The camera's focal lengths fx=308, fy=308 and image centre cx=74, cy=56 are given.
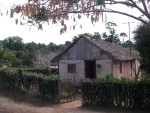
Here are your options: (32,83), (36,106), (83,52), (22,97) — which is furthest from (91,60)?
(36,106)

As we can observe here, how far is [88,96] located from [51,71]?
59.6ft

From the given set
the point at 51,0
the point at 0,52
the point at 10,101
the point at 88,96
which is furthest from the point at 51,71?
the point at 51,0

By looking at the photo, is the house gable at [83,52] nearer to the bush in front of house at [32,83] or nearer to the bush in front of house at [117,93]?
the bush in front of house at [32,83]

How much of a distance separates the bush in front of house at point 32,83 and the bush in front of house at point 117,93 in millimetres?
2422

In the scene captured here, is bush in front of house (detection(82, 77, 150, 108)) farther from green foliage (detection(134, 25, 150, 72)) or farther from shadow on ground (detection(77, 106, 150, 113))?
green foliage (detection(134, 25, 150, 72))

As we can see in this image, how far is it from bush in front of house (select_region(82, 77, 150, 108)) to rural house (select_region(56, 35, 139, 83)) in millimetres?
7442

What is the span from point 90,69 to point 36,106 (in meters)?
11.7

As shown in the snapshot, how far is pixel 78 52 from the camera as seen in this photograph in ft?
94.5

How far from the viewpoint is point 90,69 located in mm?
29953

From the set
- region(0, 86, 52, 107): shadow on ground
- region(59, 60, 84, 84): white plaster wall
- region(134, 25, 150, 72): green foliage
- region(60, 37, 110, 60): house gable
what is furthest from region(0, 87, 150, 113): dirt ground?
region(134, 25, 150, 72): green foliage

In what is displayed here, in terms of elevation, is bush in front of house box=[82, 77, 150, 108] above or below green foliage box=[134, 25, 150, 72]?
below

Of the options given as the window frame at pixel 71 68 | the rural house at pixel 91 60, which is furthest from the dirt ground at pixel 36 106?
the window frame at pixel 71 68

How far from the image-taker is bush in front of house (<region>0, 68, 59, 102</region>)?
20014 mm

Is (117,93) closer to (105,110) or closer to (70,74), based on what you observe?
(105,110)
